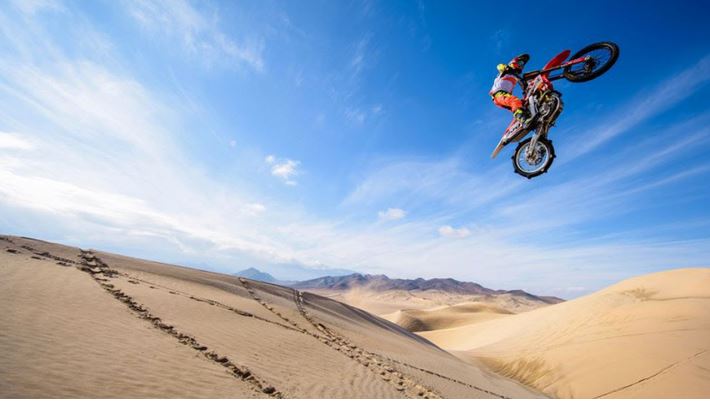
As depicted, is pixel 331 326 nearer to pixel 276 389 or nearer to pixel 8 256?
pixel 276 389

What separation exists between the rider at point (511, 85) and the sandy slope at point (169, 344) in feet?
22.1

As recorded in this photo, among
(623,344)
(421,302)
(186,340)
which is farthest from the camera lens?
(421,302)

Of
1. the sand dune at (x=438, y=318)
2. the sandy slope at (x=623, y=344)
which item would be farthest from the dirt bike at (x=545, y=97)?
the sand dune at (x=438, y=318)

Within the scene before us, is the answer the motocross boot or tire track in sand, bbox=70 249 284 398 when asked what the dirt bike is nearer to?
the motocross boot

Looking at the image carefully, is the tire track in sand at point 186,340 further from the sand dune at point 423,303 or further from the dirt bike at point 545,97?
the sand dune at point 423,303

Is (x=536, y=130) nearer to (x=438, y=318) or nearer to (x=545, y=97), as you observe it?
(x=545, y=97)

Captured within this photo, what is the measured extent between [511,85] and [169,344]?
28.3ft

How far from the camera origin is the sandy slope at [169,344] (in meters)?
4.38

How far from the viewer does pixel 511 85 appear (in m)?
6.96

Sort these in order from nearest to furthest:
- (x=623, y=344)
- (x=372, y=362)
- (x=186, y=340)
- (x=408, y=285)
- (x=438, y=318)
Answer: (x=186, y=340), (x=372, y=362), (x=623, y=344), (x=438, y=318), (x=408, y=285)

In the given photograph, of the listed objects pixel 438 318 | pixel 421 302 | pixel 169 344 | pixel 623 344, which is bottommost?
pixel 438 318

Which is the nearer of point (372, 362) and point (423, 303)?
point (372, 362)

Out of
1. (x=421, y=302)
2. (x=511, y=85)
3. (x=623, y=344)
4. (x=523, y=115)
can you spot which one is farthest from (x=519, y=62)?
(x=421, y=302)

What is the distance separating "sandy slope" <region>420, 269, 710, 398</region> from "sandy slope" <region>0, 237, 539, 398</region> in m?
2.45
